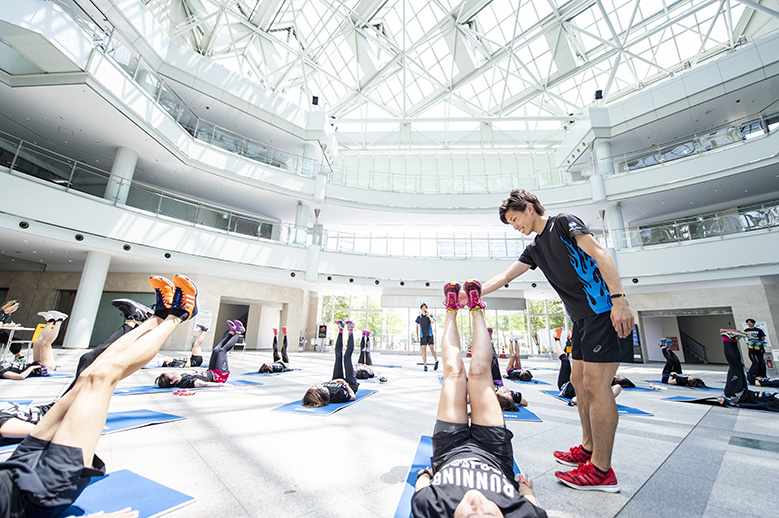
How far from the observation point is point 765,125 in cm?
1362

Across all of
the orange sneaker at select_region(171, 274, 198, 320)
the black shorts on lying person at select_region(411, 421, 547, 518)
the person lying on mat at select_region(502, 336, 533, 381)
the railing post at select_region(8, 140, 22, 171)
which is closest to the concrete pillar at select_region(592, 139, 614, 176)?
the person lying on mat at select_region(502, 336, 533, 381)

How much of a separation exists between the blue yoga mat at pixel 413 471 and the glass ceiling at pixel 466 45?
2061 cm

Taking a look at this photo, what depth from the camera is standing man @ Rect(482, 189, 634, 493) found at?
217 centimetres

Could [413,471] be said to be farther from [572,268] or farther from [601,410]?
[572,268]

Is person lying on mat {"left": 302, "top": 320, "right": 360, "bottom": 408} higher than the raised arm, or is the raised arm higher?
the raised arm

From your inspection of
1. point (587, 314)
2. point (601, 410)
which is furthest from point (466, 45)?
point (601, 410)

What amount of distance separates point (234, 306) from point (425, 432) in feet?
75.3

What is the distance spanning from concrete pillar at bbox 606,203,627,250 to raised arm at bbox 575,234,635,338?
16.4 m

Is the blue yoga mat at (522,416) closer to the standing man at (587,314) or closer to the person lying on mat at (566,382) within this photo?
the person lying on mat at (566,382)

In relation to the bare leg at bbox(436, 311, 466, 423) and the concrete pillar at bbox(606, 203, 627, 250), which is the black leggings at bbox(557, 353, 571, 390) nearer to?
the bare leg at bbox(436, 311, 466, 423)

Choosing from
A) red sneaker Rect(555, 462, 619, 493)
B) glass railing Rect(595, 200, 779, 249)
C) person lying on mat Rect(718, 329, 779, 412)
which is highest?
glass railing Rect(595, 200, 779, 249)

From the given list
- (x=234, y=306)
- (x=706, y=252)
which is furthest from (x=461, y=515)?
(x=234, y=306)

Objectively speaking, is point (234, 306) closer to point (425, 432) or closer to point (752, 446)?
point (425, 432)

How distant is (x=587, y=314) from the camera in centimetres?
248
